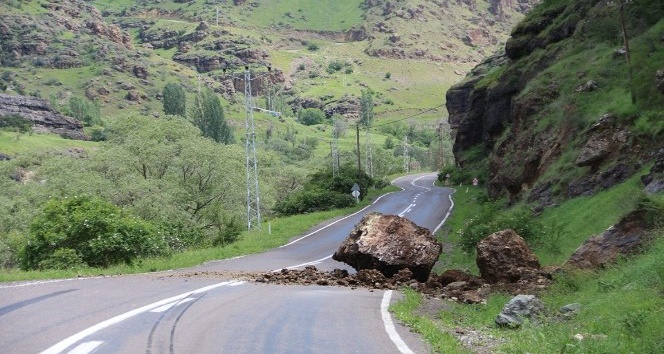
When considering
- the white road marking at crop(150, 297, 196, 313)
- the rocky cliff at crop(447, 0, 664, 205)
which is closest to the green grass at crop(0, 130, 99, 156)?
the rocky cliff at crop(447, 0, 664, 205)

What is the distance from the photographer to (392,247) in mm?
16125

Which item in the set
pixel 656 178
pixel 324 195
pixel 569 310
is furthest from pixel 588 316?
pixel 324 195

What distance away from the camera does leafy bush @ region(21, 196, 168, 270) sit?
64.6ft

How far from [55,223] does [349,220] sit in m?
25.6

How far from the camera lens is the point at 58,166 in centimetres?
4603

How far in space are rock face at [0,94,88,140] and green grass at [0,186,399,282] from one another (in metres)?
109

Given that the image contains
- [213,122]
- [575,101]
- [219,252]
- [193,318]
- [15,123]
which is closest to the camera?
[193,318]

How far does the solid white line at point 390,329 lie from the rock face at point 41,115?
13823 centimetres

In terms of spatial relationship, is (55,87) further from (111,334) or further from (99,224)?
(111,334)

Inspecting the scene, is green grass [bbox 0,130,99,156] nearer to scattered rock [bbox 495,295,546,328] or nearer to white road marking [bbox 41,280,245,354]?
white road marking [bbox 41,280,245,354]

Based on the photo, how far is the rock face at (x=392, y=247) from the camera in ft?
52.3

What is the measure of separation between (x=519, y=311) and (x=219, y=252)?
17866mm

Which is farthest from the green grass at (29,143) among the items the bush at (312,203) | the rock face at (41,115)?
the bush at (312,203)

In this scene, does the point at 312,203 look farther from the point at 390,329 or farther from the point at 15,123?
the point at 15,123
